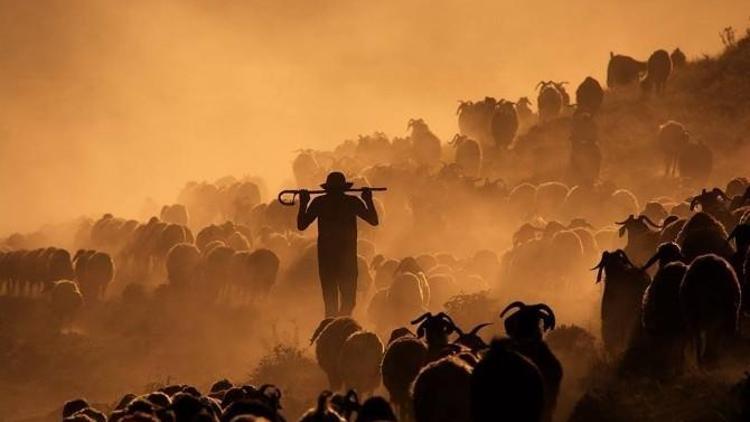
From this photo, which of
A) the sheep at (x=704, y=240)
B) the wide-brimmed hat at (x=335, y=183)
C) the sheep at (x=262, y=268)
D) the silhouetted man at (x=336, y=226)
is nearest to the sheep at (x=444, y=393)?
the sheep at (x=704, y=240)

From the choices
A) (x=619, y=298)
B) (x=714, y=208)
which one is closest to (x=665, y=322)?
(x=619, y=298)

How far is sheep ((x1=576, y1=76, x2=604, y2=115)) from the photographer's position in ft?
155

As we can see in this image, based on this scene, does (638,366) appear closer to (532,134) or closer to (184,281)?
(184,281)

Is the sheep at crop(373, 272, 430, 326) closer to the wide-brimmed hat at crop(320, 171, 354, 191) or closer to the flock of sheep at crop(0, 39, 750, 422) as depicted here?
the flock of sheep at crop(0, 39, 750, 422)

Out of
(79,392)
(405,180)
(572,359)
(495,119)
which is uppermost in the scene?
(495,119)

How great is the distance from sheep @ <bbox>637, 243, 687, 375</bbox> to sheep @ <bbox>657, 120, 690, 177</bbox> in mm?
29581

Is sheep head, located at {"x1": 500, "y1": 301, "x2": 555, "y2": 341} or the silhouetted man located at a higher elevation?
the silhouetted man

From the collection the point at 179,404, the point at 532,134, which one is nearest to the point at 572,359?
the point at 179,404

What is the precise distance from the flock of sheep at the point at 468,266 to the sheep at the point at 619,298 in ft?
0.09

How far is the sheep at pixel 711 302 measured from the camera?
40.6 feet

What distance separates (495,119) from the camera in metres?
49.7

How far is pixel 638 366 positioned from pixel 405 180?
114 ft

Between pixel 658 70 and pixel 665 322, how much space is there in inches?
1477

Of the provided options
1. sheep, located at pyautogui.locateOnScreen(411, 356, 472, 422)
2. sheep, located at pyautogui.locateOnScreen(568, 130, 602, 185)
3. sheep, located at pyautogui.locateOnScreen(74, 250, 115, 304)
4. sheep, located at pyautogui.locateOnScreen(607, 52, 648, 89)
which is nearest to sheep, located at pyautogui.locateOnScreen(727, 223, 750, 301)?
sheep, located at pyautogui.locateOnScreen(411, 356, 472, 422)
